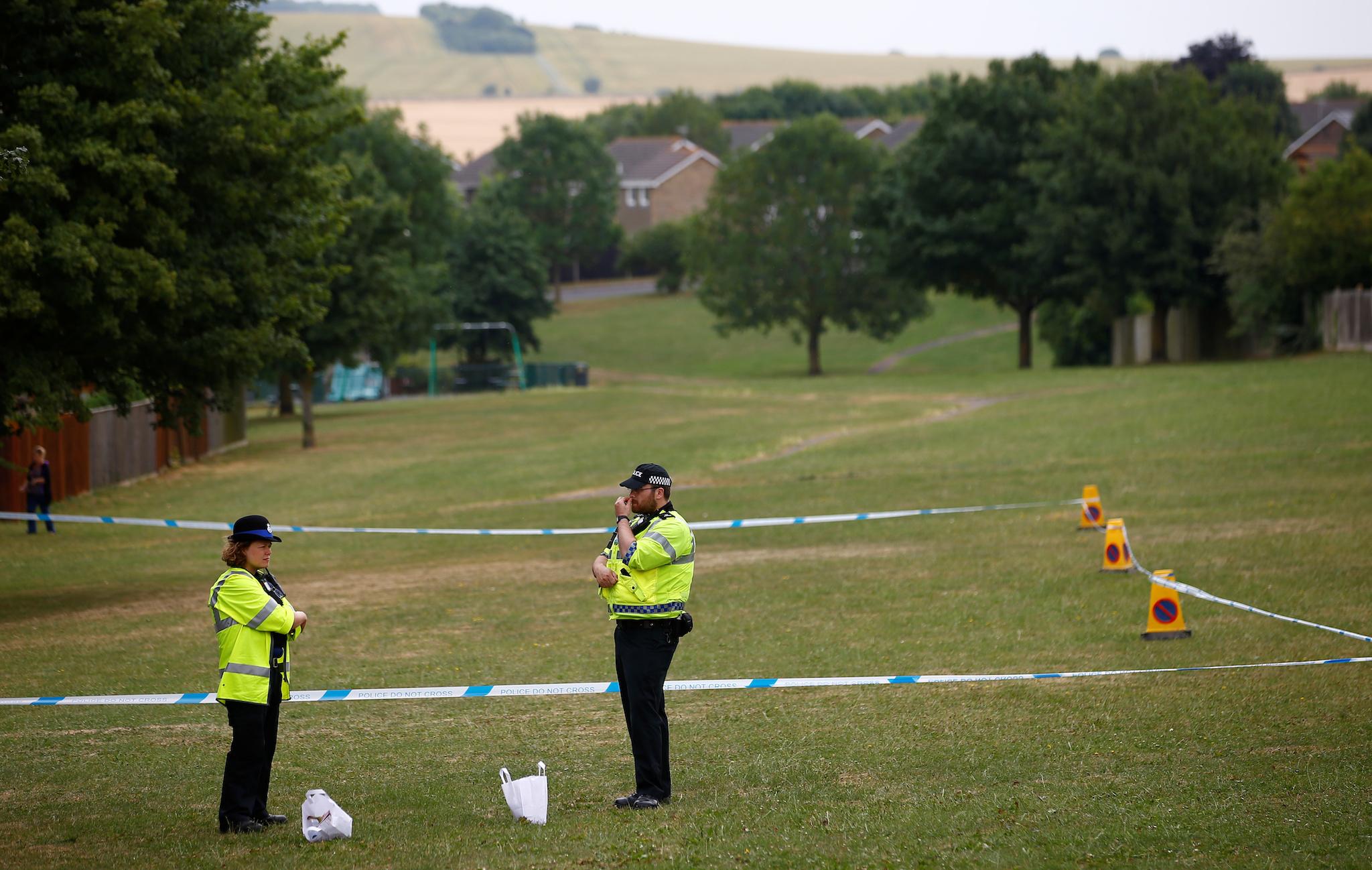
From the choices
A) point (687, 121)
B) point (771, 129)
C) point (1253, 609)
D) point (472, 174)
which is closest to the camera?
point (1253, 609)

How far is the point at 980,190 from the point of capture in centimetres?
6562

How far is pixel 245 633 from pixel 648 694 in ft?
7.61

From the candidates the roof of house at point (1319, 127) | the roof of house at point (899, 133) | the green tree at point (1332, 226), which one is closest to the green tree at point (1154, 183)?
the green tree at point (1332, 226)

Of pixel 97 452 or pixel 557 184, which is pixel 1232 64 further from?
pixel 97 452

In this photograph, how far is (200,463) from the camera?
4078 centimetres

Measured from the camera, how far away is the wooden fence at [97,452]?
92.7ft

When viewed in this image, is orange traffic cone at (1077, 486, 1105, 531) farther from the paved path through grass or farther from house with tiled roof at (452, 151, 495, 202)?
house with tiled roof at (452, 151, 495, 202)

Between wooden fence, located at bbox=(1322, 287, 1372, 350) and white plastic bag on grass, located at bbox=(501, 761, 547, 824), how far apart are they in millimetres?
42184

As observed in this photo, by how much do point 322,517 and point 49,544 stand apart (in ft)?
18.6

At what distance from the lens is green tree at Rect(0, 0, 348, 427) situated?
15.9 metres

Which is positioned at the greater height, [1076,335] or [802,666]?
[1076,335]

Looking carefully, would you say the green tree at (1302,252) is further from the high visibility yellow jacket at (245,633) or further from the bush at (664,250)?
the bush at (664,250)

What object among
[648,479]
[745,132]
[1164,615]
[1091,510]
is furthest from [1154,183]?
[745,132]

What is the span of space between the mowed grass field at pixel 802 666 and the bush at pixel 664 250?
8153 centimetres
